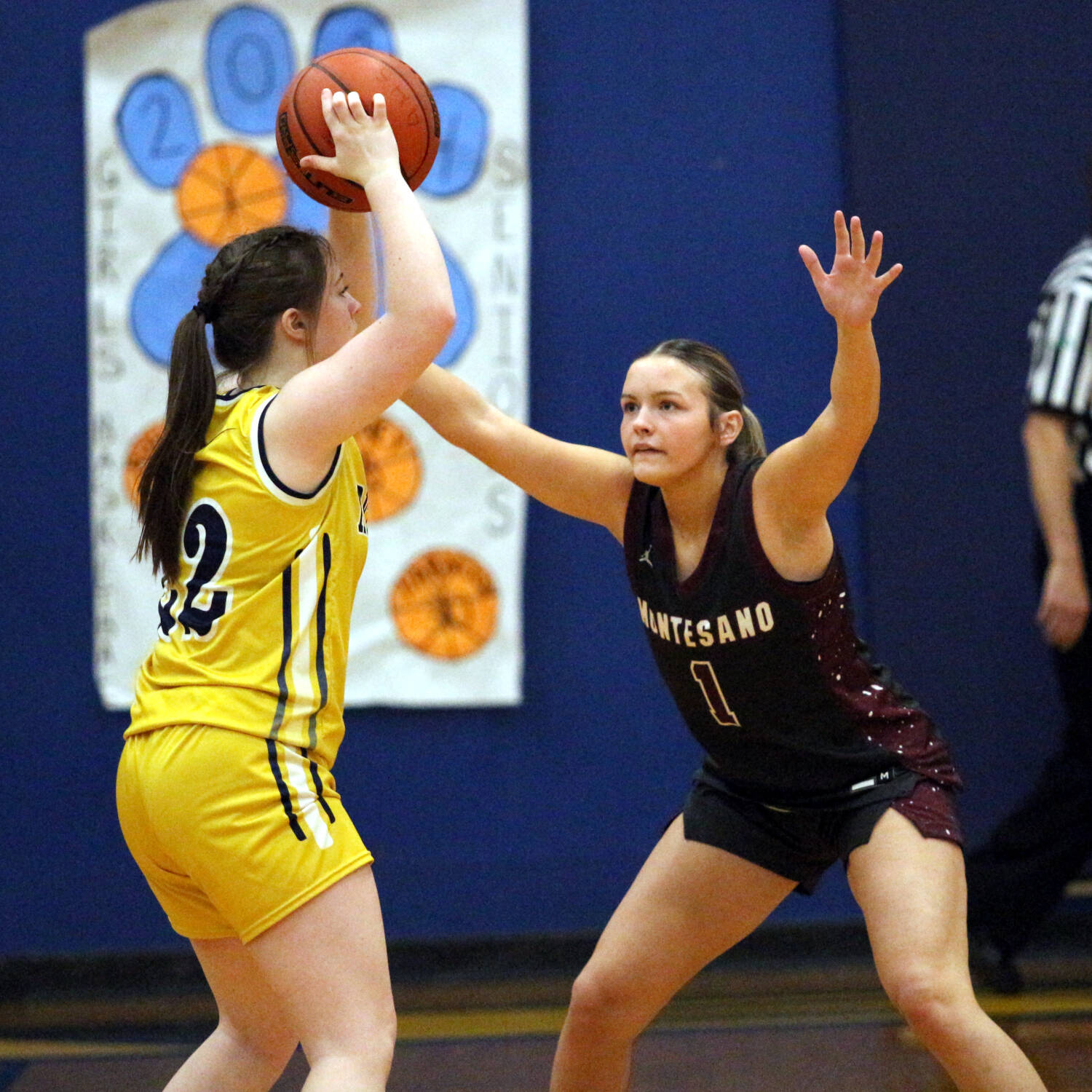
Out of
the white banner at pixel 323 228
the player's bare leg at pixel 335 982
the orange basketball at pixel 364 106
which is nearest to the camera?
the player's bare leg at pixel 335 982

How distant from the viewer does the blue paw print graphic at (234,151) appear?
169 inches

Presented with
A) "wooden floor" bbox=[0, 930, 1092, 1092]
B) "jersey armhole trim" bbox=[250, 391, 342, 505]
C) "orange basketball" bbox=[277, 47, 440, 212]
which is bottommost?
"wooden floor" bbox=[0, 930, 1092, 1092]

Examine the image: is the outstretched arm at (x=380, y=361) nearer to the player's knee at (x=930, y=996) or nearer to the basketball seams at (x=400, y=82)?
the basketball seams at (x=400, y=82)

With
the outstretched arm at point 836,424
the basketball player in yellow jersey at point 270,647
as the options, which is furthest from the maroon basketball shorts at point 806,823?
the basketball player in yellow jersey at point 270,647

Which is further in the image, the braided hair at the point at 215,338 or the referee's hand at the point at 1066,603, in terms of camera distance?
the referee's hand at the point at 1066,603

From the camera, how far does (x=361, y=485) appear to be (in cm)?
234

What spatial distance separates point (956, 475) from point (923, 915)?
230cm

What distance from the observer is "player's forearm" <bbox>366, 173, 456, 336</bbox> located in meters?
2.09

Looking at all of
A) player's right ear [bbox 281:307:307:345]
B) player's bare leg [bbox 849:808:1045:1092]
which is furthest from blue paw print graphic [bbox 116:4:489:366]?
player's bare leg [bbox 849:808:1045:1092]

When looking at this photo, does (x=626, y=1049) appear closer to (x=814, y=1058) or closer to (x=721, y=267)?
(x=814, y=1058)

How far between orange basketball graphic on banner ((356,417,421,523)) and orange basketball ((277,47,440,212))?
1.84m

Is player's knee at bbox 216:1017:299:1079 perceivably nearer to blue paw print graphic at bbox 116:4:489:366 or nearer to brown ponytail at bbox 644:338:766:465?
brown ponytail at bbox 644:338:766:465

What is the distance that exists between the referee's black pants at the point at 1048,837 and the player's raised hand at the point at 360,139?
2.42 m

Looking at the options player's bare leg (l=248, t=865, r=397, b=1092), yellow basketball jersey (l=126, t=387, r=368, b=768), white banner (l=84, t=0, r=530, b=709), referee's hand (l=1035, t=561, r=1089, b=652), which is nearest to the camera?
player's bare leg (l=248, t=865, r=397, b=1092)
